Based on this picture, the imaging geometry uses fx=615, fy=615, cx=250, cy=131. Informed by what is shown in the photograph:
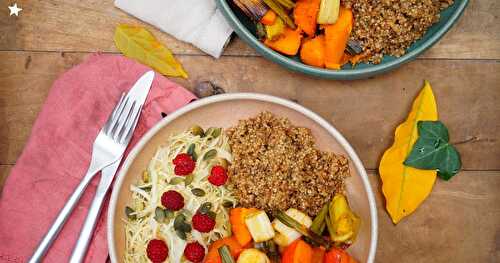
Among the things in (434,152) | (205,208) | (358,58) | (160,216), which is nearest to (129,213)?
(160,216)

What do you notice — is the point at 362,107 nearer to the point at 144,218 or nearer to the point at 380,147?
the point at 380,147

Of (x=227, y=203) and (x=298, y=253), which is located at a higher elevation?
(x=227, y=203)

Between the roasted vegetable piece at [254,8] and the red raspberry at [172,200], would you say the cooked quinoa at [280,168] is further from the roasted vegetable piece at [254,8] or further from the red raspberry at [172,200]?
the roasted vegetable piece at [254,8]

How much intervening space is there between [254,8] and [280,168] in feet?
1.24

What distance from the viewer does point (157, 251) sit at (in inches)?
55.6

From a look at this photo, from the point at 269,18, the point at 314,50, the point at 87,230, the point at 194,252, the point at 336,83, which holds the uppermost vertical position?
the point at 269,18

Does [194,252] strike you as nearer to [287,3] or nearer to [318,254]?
[318,254]

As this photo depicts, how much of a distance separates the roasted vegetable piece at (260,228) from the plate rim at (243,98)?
0.81 ft

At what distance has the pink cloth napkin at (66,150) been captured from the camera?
1.52 m

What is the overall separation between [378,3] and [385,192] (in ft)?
1.54

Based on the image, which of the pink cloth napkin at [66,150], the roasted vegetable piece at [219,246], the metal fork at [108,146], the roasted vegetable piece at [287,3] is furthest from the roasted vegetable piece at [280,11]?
the roasted vegetable piece at [219,246]

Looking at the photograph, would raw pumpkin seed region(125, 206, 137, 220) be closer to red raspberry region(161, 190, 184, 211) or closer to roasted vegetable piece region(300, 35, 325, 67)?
red raspberry region(161, 190, 184, 211)

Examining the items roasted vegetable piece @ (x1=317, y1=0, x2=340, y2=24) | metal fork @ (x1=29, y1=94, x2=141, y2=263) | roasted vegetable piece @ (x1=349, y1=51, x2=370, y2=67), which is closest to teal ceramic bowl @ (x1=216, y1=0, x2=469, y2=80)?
roasted vegetable piece @ (x1=349, y1=51, x2=370, y2=67)

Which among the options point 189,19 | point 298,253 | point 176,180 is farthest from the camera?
point 189,19
